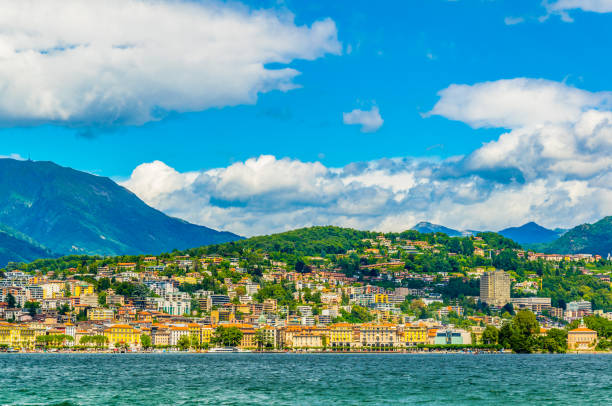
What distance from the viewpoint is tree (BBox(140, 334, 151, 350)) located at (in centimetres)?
19562

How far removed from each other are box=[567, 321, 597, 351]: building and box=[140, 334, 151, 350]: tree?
287ft

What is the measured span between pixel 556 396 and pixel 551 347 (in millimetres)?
101268

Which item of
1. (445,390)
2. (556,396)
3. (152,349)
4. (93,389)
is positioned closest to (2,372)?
(93,389)

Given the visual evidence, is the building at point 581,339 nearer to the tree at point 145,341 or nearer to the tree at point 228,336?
the tree at point 228,336

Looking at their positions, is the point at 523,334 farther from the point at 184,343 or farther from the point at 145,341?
the point at 145,341

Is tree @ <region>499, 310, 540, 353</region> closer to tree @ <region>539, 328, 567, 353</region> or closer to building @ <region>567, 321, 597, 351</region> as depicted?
tree @ <region>539, 328, 567, 353</region>

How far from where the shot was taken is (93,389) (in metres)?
75.2

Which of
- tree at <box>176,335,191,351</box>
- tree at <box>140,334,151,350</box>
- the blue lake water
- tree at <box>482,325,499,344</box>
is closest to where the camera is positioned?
the blue lake water

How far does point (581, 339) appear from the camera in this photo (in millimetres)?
181125

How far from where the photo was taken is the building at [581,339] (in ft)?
587

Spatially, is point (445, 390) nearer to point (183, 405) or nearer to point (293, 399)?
point (293, 399)

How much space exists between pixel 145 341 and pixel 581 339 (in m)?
91.2

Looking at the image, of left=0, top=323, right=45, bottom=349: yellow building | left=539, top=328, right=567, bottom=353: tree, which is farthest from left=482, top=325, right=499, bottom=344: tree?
left=0, top=323, right=45, bottom=349: yellow building

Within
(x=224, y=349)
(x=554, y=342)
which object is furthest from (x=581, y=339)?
(x=224, y=349)
